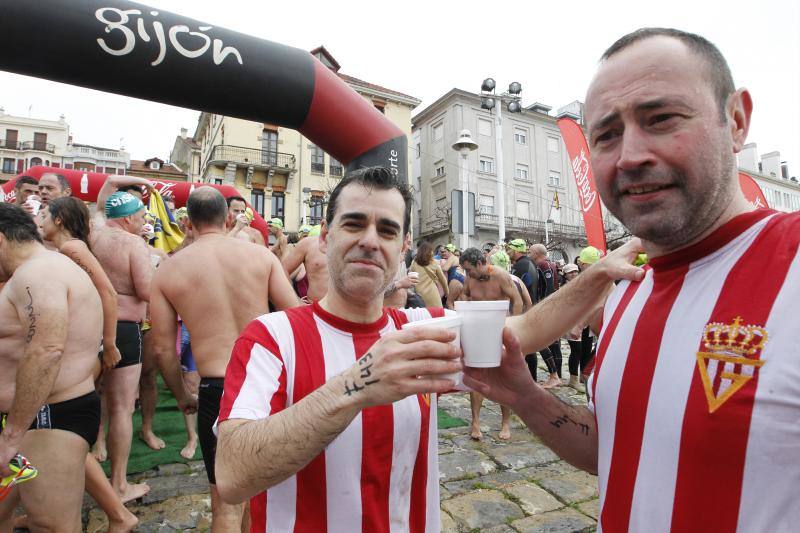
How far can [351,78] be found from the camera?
27.8 meters

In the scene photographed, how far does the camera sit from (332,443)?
1.40m

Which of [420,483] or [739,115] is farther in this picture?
[420,483]

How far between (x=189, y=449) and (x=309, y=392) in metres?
3.44

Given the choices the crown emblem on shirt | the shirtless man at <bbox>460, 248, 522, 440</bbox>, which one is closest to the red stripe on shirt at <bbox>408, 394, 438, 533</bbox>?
the crown emblem on shirt

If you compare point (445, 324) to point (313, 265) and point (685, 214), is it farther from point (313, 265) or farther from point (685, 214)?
point (313, 265)

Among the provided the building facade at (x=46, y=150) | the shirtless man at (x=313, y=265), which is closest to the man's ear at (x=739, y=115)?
the shirtless man at (x=313, y=265)

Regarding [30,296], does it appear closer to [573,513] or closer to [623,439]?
[623,439]

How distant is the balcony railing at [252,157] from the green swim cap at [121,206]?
23.8 m

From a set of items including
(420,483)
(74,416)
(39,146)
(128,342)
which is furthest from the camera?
(39,146)

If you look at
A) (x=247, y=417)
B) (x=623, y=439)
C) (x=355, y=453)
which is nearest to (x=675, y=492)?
(x=623, y=439)

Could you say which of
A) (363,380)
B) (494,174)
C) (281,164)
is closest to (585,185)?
(363,380)

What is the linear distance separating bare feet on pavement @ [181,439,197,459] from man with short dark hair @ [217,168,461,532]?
3.13 metres

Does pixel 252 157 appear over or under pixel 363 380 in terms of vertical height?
over

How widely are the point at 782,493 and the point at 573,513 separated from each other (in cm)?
256
